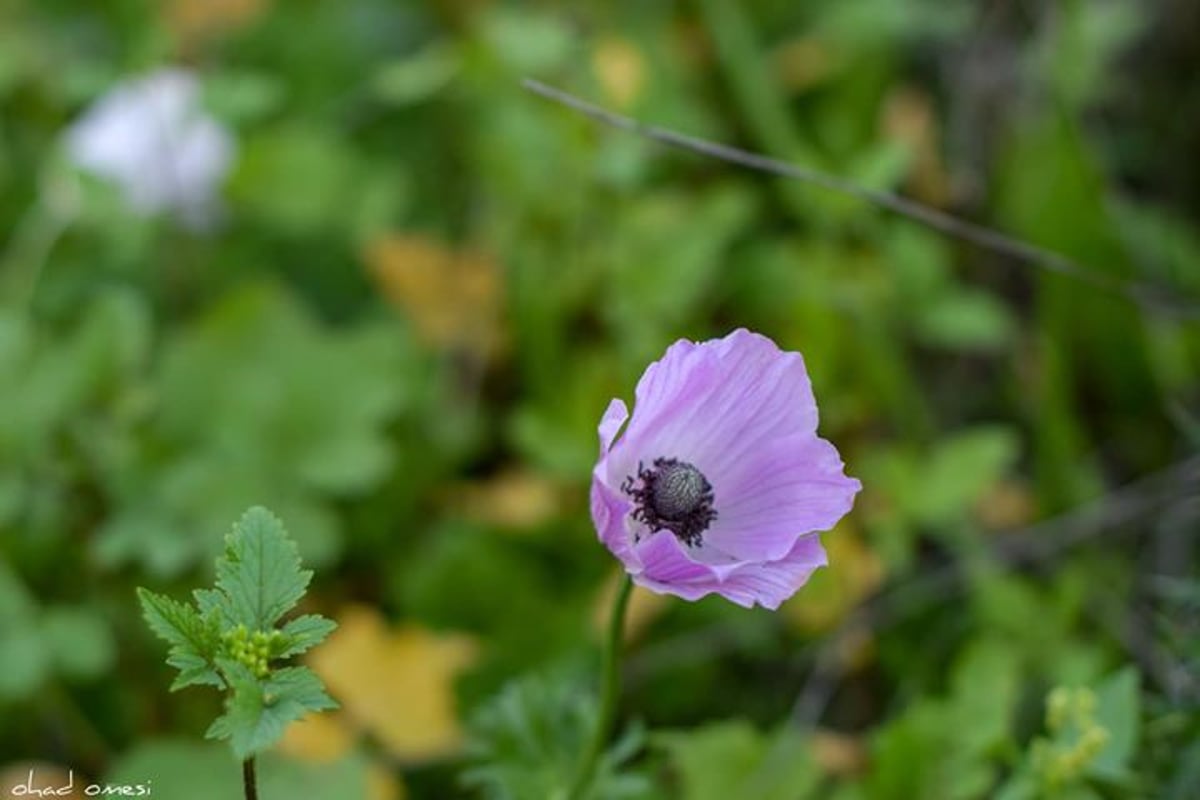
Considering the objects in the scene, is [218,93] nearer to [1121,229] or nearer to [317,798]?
[317,798]

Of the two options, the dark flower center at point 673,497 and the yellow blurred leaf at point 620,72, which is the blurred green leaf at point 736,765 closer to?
the dark flower center at point 673,497

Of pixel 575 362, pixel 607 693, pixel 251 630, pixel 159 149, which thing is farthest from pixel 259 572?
pixel 159 149

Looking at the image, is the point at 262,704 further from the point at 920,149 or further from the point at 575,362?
the point at 920,149

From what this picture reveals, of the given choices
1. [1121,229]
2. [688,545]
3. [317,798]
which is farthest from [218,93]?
[1121,229]

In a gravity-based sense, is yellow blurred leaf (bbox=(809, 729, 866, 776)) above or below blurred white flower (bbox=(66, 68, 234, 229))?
below

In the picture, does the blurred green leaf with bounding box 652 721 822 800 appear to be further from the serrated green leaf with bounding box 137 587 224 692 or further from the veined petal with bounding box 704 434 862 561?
the serrated green leaf with bounding box 137 587 224 692

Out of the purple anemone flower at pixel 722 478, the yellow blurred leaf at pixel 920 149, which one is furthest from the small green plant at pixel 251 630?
the yellow blurred leaf at pixel 920 149

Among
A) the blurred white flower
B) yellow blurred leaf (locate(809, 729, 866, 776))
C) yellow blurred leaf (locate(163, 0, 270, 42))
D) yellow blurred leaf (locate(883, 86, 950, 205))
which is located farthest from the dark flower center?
yellow blurred leaf (locate(163, 0, 270, 42))
